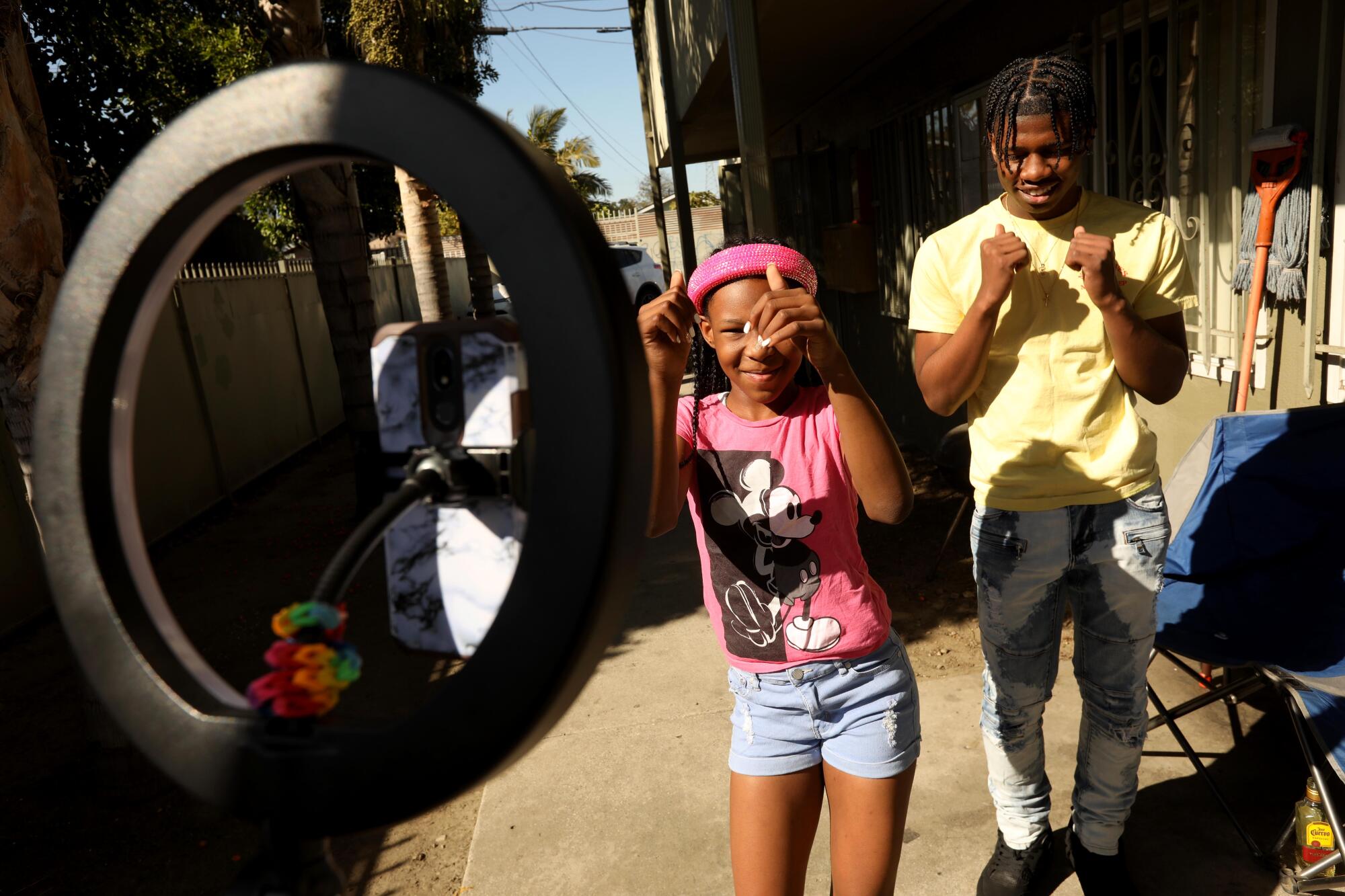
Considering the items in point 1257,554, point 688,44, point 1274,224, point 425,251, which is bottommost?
point 1257,554

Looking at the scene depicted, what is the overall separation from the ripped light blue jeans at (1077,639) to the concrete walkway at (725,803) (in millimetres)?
396

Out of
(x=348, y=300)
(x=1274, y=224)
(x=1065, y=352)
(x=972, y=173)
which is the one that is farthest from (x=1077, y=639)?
(x=972, y=173)

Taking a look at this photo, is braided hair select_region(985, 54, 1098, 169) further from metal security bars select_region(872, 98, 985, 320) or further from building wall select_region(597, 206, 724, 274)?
building wall select_region(597, 206, 724, 274)

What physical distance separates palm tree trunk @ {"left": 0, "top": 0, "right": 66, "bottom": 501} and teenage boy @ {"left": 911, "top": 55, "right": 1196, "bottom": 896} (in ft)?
9.30

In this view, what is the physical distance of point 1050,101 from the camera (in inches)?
75.3

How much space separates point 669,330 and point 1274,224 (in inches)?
106

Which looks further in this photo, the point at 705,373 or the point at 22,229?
the point at 22,229

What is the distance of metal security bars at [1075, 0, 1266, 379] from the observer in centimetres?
332

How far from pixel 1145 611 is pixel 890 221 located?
556 cm

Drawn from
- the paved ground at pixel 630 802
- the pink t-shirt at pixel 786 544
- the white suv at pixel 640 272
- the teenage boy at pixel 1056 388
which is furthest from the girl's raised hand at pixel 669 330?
the white suv at pixel 640 272

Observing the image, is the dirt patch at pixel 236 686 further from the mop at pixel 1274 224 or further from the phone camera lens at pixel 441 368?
the mop at pixel 1274 224

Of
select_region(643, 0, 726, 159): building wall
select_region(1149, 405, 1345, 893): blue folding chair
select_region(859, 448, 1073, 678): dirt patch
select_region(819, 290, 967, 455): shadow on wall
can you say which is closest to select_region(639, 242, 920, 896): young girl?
select_region(1149, 405, 1345, 893): blue folding chair

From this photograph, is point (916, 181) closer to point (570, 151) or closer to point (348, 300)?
point (348, 300)

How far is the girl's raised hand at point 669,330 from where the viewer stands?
1415 millimetres
